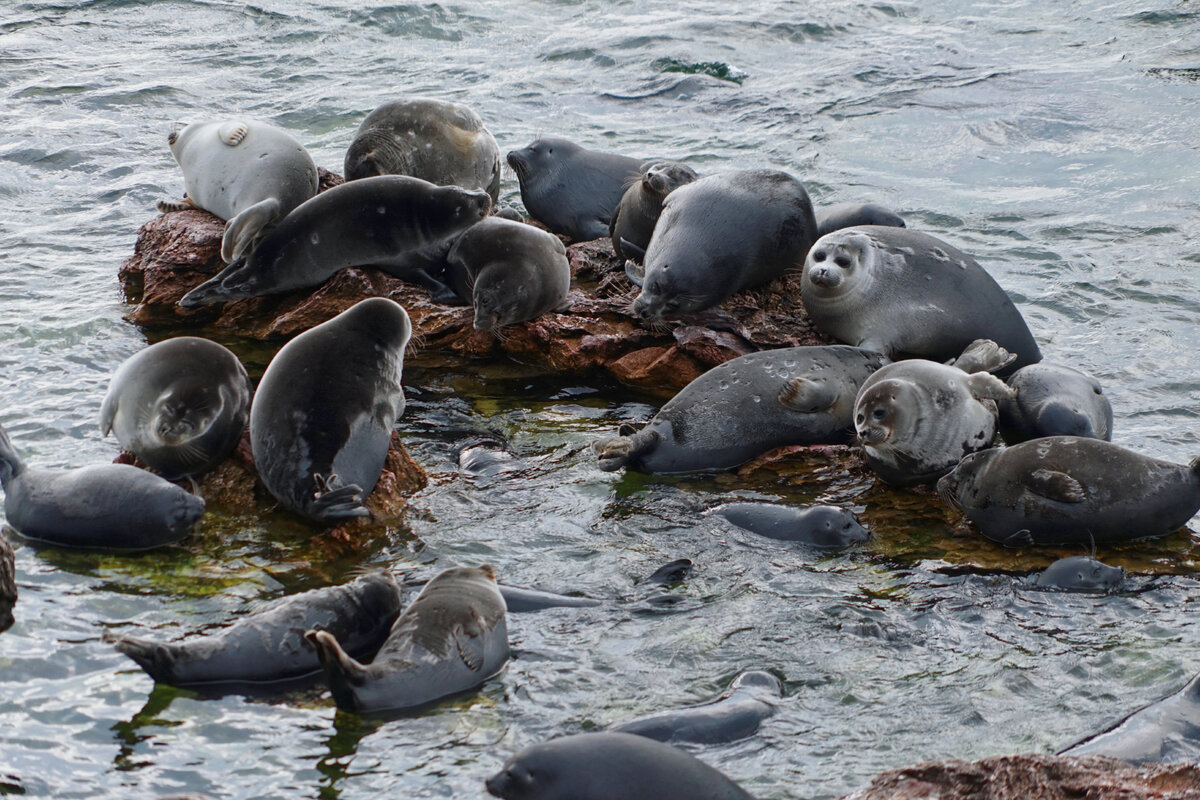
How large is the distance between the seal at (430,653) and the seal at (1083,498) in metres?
2.10

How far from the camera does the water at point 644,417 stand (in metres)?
3.51

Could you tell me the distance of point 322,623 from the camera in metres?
3.89

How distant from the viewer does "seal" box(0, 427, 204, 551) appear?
15.1 feet

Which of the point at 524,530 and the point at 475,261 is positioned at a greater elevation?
the point at 475,261

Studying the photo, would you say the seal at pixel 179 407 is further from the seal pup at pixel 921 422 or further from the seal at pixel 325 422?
the seal pup at pixel 921 422

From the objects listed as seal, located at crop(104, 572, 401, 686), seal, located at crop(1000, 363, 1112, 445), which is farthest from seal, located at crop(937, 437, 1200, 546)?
seal, located at crop(104, 572, 401, 686)

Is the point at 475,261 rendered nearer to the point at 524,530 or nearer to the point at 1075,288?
the point at 524,530

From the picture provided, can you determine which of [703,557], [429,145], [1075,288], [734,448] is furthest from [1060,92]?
[703,557]

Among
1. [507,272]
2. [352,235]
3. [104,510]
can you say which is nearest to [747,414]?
[507,272]

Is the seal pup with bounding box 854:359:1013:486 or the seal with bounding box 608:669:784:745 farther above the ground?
the seal pup with bounding box 854:359:1013:486

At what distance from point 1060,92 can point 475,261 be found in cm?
799

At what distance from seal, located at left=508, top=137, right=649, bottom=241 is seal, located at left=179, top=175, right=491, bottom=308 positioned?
56.8 inches

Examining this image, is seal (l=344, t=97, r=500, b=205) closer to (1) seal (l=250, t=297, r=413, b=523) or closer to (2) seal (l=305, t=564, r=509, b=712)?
(1) seal (l=250, t=297, r=413, b=523)

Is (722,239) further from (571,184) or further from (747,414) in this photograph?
(571,184)
